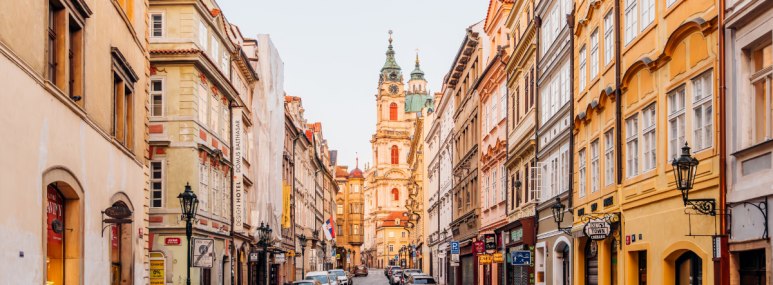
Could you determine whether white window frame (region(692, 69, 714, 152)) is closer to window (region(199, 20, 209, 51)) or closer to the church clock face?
window (region(199, 20, 209, 51))

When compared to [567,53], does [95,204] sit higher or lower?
lower

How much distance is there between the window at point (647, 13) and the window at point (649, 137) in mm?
1535

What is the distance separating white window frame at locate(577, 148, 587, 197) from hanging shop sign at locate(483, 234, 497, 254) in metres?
13.6

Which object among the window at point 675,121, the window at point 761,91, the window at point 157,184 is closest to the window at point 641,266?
the window at point 675,121

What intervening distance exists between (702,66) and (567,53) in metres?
11.2

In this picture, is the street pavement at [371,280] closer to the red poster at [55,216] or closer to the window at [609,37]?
the window at [609,37]

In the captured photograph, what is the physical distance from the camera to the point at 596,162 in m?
24.0

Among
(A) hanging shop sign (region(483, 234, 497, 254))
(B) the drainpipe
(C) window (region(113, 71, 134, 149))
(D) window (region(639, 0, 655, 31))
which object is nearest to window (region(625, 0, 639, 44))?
(D) window (region(639, 0, 655, 31))

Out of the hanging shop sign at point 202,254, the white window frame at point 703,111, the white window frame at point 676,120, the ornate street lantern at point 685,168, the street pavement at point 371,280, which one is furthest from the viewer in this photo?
the street pavement at point 371,280

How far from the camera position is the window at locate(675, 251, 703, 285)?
17281 mm

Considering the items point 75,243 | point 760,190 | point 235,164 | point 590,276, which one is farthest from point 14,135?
point 235,164

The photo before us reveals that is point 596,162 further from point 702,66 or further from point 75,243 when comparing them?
point 75,243

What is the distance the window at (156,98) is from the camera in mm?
35250

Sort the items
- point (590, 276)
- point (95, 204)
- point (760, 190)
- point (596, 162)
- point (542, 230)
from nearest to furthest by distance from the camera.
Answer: point (760, 190), point (95, 204), point (596, 162), point (590, 276), point (542, 230)
